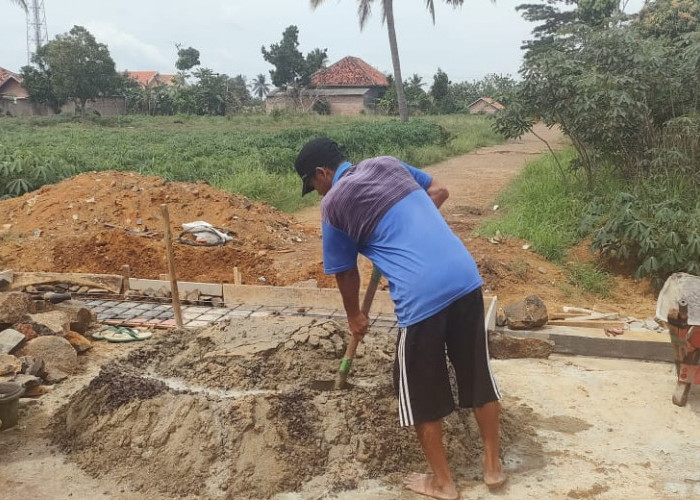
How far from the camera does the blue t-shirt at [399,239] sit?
2582 millimetres

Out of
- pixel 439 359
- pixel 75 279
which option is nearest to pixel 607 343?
pixel 439 359

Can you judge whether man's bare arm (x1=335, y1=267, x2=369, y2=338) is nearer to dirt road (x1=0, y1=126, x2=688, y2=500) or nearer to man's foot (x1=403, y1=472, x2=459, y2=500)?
dirt road (x1=0, y1=126, x2=688, y2=500)

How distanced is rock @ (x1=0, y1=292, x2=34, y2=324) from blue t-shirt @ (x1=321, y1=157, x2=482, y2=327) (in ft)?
9.60

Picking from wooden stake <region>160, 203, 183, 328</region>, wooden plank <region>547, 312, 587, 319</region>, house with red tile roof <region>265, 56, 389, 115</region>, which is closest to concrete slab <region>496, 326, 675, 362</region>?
wooden plank <region>547, 312, 587, 319</region>

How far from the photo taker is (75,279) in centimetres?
598

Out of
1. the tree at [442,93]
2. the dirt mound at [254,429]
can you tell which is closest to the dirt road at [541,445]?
the dirt mound at [254,429]

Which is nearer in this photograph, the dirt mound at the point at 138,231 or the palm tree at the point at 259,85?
the dirt mound at the point at 138,231

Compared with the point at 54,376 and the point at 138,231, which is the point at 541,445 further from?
the point at 138,231

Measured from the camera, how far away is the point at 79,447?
329 cm

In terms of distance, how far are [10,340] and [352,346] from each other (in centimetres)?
239

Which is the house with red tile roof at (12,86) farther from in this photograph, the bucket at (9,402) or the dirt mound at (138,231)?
the bucket at (9,402)

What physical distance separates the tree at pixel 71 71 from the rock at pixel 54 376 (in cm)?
3097

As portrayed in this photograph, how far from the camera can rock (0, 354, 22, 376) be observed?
3.71 meters

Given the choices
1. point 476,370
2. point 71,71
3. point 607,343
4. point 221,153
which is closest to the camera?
point 476,370
